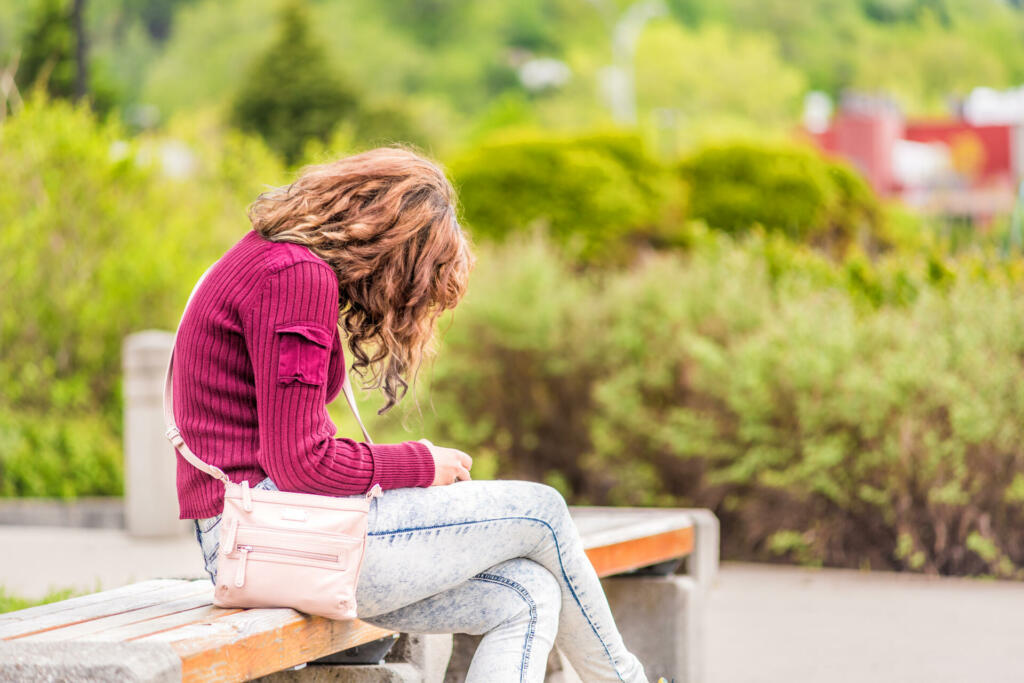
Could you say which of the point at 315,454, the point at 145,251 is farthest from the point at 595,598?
the point at 145,251

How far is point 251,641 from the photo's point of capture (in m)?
2.24

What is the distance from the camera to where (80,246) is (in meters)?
8.60

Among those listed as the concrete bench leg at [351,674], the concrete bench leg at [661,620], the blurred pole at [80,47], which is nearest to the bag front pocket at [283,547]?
the concrete bench leg at [351,674]

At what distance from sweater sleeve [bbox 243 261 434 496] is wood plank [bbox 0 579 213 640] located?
44cm

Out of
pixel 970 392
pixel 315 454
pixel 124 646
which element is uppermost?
pixel 315 454

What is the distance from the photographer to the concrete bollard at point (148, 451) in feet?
22.1

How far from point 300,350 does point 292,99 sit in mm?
34407

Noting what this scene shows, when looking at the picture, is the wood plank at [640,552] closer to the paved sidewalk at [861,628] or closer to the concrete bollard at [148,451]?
the paved sidewalk at [861,628]

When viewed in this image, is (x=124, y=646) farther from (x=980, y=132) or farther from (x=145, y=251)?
(x=980, y=132)

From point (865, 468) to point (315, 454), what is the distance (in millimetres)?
4550

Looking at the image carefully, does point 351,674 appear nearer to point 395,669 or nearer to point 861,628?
point 395,669

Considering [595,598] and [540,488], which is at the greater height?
[540,488]

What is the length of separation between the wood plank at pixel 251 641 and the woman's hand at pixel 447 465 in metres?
0.34

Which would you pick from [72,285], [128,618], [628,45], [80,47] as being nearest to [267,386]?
[128,618]
